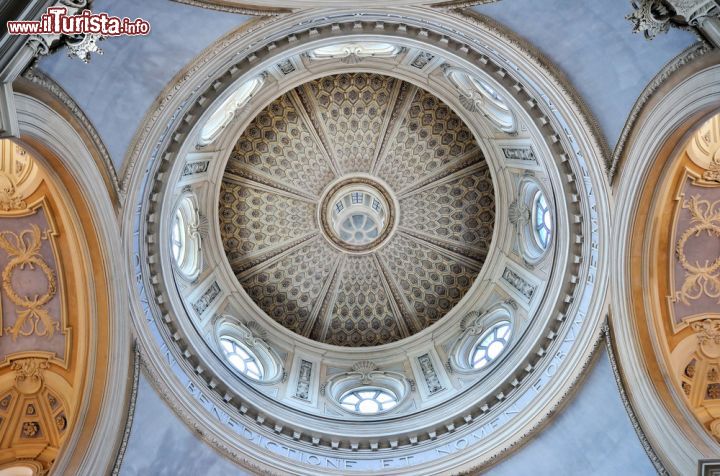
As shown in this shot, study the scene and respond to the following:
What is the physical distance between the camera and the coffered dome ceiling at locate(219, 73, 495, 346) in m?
18.9

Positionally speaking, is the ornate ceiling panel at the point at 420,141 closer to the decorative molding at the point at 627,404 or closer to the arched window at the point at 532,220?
the arched window at the point at 532,220

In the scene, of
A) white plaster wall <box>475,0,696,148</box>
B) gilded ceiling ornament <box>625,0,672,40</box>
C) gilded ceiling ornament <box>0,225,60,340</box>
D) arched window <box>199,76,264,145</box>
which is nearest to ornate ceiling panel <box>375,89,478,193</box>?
arched window <box>199,76,264,145</box>

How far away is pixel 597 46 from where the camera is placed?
34.5 feet

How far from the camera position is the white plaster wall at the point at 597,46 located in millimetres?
9953

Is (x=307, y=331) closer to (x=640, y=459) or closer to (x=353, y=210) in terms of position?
(x=353, y=210)

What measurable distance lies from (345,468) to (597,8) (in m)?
10.7

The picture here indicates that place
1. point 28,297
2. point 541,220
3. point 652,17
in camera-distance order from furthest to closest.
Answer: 1. point 541,220
2. point 28,297
3. point 652,17

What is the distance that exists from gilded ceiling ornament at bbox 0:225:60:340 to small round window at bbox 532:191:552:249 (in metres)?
11.4

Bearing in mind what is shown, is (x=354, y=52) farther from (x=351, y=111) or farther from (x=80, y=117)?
(x=80, y=117)

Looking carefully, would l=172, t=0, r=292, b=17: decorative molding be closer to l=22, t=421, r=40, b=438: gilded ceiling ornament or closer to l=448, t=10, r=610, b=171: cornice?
l=448, t=10, r=610, b=171: cornice

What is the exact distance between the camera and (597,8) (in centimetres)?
1005

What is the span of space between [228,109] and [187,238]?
12.0 feet

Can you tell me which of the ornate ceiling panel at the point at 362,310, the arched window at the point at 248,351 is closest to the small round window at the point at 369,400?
the arched window at the point at 248,351

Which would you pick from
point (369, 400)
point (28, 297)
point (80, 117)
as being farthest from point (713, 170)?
point (28, 297)
